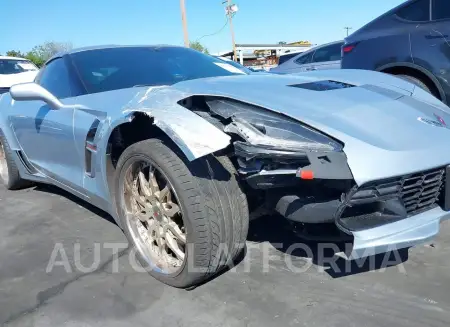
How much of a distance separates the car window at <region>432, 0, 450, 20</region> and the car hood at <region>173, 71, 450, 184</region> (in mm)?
2238

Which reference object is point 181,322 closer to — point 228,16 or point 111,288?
point 111,288

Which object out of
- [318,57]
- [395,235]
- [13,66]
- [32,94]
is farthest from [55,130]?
[13,66]

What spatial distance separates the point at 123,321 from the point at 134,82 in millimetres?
1585

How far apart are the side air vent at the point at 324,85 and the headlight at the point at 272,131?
46cm

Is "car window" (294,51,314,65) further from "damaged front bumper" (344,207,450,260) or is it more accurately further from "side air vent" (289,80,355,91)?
"damaged front bumper" (344,207,450,260)

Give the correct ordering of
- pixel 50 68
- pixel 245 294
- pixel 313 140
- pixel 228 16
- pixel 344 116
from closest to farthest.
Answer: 1. pixel 313 140
2. pixel 344 116
3. pixel 245 294
4. pixel 50 68
5. pixel 228 16

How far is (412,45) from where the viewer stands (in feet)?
14.6

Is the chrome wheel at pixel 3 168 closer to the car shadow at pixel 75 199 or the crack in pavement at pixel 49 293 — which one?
the car shadow at pixel 75 199

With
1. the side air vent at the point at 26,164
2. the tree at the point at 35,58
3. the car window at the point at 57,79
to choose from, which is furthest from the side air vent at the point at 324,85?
the tree at the point at 35,58

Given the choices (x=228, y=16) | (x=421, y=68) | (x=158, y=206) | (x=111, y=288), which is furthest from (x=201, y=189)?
(x=228, y=16)

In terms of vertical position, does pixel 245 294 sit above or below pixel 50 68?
below

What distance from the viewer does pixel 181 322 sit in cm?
207

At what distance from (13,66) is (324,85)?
11148mm

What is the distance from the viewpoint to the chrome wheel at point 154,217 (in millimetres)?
2334
